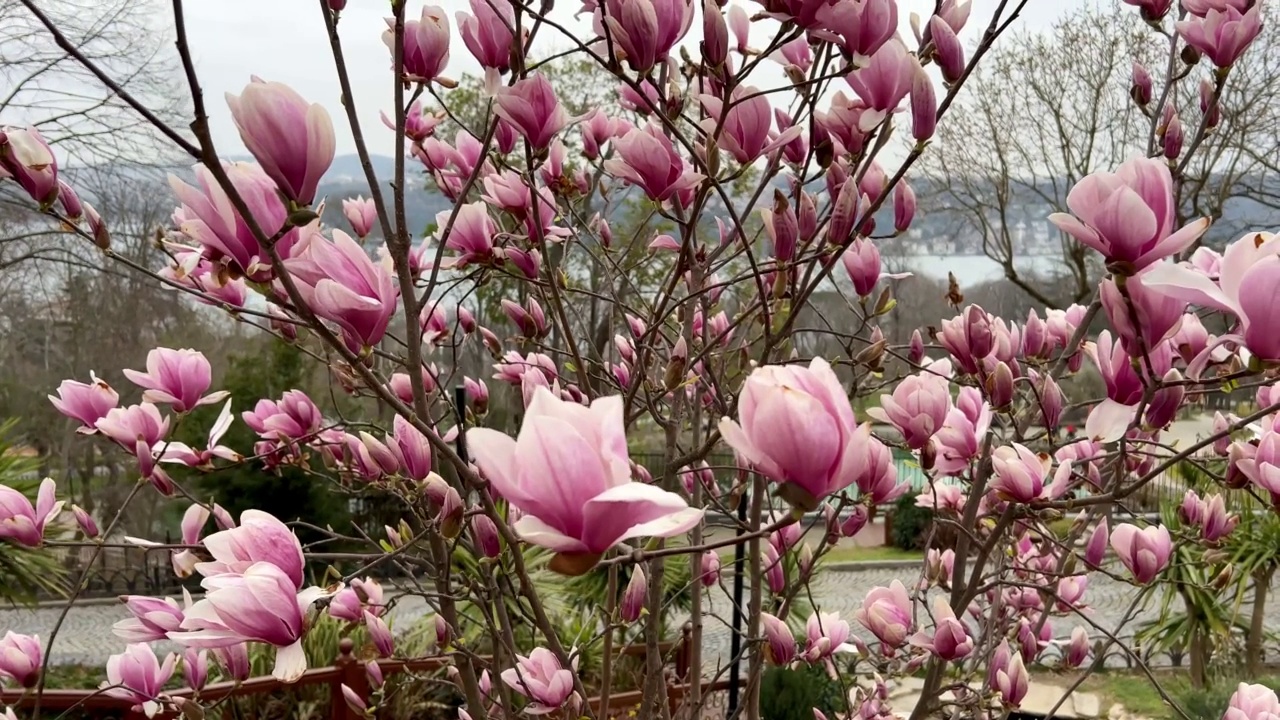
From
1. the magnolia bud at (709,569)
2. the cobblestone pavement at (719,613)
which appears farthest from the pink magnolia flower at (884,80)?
the cobblestone pavement at (719,613)

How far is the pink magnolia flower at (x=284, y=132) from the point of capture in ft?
1.62

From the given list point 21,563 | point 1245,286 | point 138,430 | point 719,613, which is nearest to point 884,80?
point 1245,286

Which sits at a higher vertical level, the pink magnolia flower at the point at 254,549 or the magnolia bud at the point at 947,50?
the magnolia bud at the point at 947,50

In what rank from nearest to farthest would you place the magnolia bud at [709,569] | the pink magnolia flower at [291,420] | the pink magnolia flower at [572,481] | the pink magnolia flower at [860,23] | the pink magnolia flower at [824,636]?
the pink magnolia flower at [572,481] < the pink magnolia flower at [860,23] < the pink magnolia flower at [291,420] < the pink magnolia flower at [824,636] < the magnolia bud at [709,569]

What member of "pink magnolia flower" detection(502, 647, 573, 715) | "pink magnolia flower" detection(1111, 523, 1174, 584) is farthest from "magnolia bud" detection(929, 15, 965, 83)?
"pink magnolia flower" detection(502, 647, 573, 715)

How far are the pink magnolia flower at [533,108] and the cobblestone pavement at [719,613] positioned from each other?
4.52m

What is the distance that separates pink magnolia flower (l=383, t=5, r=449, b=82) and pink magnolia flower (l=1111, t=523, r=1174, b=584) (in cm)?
83

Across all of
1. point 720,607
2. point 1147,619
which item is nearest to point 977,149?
point 1147,619

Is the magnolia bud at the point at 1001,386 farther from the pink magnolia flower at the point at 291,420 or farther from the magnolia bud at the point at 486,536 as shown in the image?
the pink magnolia flower at the point at 291,420

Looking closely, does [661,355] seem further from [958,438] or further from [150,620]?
[150,620]

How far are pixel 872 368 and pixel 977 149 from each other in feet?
30.4

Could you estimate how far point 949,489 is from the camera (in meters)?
1.24

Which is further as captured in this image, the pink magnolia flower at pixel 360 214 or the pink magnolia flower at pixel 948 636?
the pink magnolia flower at pixel 360 214

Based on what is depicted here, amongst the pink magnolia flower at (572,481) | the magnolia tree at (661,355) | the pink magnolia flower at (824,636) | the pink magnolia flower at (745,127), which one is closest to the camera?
the pink magnolia flower at (572,481)
